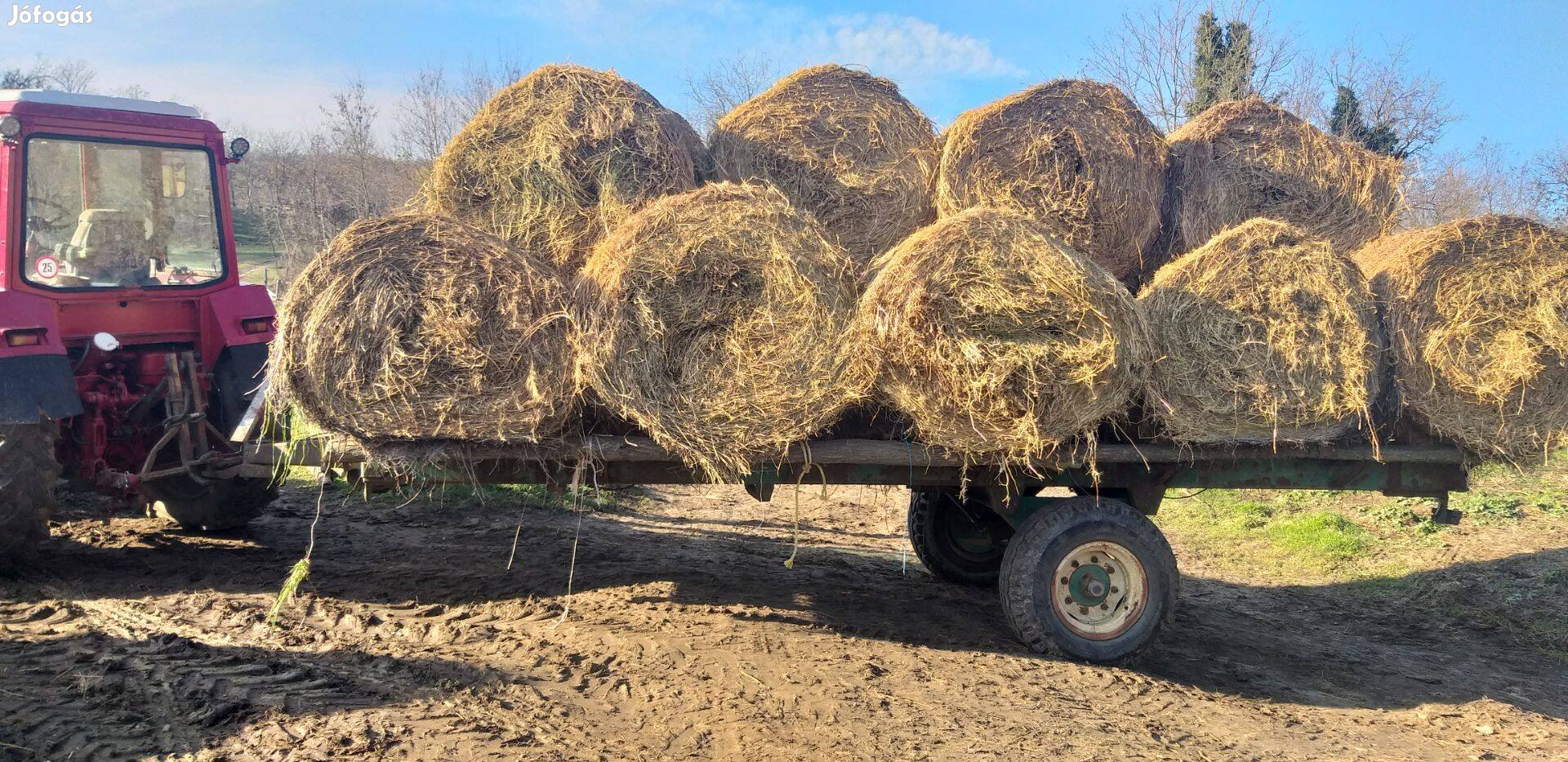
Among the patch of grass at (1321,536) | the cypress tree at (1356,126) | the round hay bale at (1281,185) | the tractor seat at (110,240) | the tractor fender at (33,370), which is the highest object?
the cypress tree at (1356,126)

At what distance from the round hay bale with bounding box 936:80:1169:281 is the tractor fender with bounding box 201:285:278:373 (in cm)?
419

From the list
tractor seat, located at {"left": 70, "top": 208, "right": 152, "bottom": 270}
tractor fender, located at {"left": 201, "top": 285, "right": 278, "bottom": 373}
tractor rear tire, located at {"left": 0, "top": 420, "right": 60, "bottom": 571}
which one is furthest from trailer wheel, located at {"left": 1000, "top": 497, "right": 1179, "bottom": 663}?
tractor seat, located at {"left": 70, "top": 208, "right": 152, "bottom": 270}

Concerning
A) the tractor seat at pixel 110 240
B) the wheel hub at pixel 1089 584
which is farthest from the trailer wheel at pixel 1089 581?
the tractor seat at pixel 110 240

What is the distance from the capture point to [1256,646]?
A: 539cm

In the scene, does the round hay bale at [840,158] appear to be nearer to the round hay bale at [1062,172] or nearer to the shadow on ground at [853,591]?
the round hay bale at [1062,172]

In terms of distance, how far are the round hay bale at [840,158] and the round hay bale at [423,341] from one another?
1.47 m

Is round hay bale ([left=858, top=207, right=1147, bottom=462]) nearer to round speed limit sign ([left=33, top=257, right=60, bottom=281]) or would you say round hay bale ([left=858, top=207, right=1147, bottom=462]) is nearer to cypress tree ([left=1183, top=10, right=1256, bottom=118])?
round speed limit sign ([left=33, top=257, right=60, bottom=281])

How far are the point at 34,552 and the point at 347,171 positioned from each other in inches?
692

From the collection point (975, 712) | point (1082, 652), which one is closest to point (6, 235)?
point (975, 712)

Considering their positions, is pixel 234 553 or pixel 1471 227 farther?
pixel 234 553

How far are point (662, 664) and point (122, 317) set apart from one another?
13.1 feet

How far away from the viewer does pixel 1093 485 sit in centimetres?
472

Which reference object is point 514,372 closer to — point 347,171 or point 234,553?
point 234,553

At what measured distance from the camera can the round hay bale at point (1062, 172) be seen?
5105 mm
